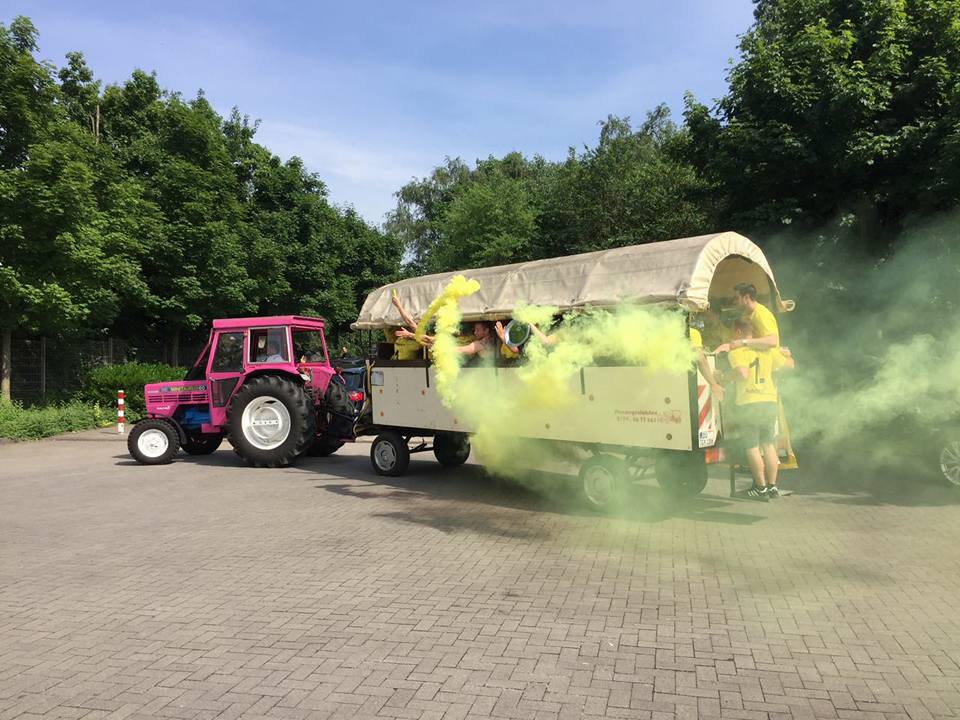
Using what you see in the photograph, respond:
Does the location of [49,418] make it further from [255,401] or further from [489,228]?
[489,228]

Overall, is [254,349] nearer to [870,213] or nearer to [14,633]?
[14,633]

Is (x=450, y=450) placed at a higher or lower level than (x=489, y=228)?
lower

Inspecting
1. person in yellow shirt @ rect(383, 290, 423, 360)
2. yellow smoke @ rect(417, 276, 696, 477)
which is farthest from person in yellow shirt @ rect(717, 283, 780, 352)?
person in yellow shirt @ rect(383, 290, 423, 360)

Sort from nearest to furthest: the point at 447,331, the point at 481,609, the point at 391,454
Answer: the point at 481,609, the point at 447,331, the point at 391,454

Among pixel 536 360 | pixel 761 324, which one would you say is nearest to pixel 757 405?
pixel 761 324

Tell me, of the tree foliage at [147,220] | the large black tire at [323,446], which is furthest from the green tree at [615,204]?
the large black tire at [323,446]

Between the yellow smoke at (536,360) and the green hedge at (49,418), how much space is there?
11.9 metres

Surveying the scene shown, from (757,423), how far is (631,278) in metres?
2.00

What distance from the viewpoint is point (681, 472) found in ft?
25.8

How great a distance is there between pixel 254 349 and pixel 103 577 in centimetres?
667

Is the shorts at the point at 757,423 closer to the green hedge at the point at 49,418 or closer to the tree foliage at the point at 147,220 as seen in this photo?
the tree foliage at the point at 147,220

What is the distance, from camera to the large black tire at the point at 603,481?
7.52 meters

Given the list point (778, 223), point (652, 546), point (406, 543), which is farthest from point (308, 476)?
point (778, 223)

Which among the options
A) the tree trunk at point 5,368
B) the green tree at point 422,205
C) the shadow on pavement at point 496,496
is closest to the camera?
the shadow on pavement at point 496,496
